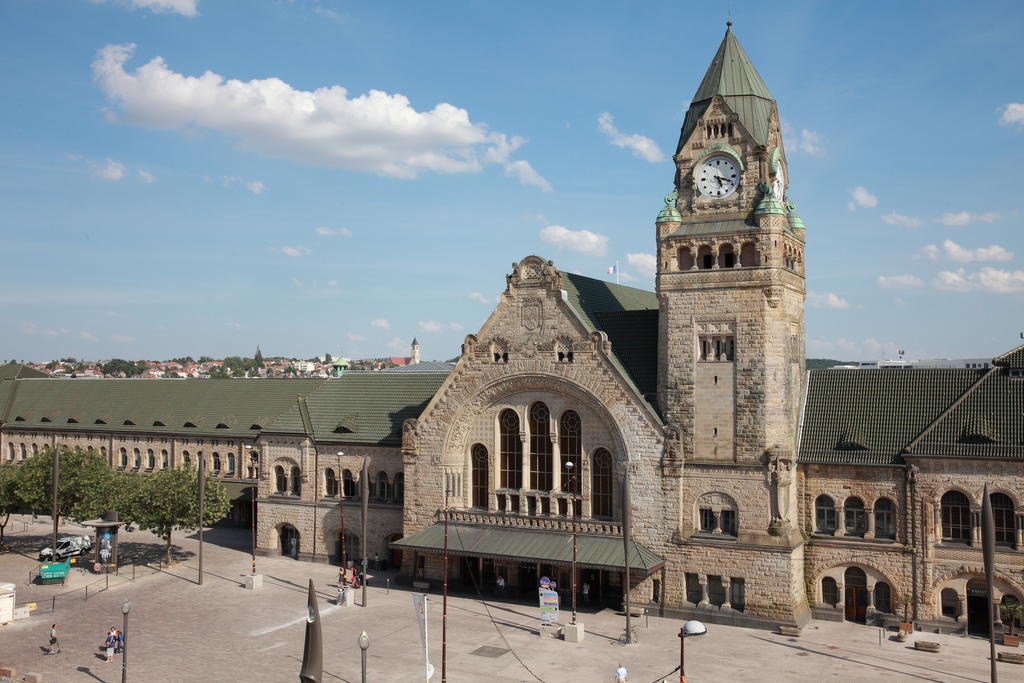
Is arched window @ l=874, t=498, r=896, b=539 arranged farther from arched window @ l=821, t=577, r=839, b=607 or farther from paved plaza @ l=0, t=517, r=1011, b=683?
paved plaza @ l=0, t=517, r=1011, b=683

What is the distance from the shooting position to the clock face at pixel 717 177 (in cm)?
5244

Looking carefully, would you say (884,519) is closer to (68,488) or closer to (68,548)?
(68,548)

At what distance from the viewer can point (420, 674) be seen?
4103cm

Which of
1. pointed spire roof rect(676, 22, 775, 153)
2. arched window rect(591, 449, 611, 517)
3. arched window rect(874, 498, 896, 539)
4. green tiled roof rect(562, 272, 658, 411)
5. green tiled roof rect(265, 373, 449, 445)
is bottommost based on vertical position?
arched window rect(874, 498, 896, 539)

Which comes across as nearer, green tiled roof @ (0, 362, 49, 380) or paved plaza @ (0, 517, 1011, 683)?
paved plaza @ (0, 517, 1011, 683)

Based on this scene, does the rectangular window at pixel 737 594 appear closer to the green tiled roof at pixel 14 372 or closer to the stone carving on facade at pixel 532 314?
the stone carving on facade at pixel 532 314

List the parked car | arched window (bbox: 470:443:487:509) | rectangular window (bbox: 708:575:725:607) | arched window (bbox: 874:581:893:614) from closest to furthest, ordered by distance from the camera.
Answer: arched window (bbox: 874:581:893:614)
rectangular window (bbox: 708:575:725:607)
arched window (bbox: 470:443:487:509)
the parked car

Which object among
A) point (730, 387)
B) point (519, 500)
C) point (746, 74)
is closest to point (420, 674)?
point (519, 500)

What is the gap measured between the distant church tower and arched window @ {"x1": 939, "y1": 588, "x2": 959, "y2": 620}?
8245 millimetres

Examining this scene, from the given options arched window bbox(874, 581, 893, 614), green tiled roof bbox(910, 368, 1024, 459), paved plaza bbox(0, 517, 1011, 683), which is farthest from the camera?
arched window bbox(874, 581, 893, 614)

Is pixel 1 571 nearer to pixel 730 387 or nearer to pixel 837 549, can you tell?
pixel 730 387

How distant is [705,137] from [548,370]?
1616cm

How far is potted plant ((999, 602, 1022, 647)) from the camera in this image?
45.0 m

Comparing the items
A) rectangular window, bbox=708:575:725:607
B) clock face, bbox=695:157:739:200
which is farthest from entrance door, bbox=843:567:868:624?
clock face, bbox=695:157:739:200
